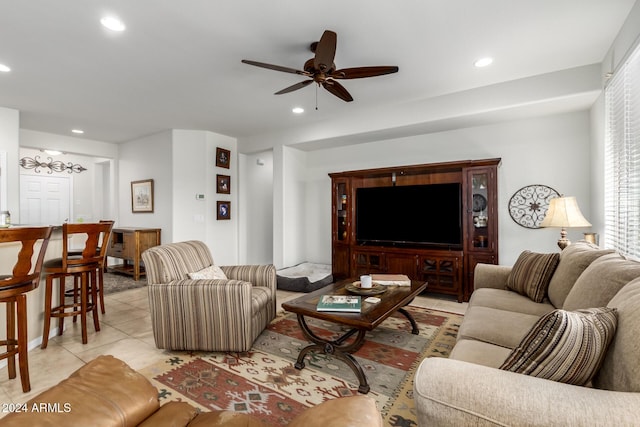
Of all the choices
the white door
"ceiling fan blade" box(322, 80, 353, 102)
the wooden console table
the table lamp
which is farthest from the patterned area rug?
the white door

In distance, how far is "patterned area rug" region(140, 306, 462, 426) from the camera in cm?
177

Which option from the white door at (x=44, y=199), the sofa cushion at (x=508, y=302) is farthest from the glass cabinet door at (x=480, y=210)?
the white door at (x=44, y=199)

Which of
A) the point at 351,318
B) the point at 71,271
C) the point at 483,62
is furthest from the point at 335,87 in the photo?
the point at 71,271

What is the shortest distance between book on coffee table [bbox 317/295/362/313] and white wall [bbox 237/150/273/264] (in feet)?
12.8

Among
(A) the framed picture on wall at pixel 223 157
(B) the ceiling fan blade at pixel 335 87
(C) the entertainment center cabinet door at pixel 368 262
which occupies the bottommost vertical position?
(C) the entertainment center cabinet door at pixel 368 262

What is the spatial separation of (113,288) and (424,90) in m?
5.05

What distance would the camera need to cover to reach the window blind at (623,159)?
215cm

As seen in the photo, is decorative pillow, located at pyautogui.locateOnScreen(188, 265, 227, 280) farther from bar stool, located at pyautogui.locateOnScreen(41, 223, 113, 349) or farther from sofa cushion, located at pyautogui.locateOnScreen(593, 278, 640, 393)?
sofa cushion, located at pyautogui.locateOnScreen(593, 278, 640, 393)

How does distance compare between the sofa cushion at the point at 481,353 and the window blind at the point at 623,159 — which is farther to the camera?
the window blind at the point at 623,159

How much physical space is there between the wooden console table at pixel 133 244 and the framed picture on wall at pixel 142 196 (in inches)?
20.0

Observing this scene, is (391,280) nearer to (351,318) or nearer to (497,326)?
(351,318)

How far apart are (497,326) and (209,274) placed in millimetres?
2216

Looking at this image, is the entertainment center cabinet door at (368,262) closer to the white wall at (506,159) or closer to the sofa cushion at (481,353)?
the white wall at (506,159)

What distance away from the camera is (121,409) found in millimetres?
833
